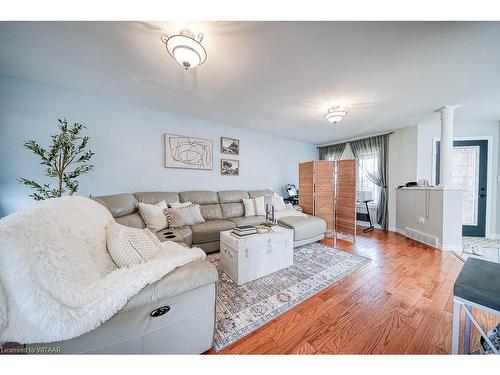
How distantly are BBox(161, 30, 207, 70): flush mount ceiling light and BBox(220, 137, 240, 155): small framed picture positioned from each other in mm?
2217

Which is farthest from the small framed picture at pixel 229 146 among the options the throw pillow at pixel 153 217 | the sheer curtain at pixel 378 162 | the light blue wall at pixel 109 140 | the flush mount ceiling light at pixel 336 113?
the sheer curtain at pixel 378 162

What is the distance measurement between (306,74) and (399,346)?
2.49m

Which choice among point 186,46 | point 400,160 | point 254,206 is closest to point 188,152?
point 254,206

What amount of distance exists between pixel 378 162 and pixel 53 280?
540 cm

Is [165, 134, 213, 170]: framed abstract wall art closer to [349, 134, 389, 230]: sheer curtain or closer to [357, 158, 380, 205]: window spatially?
[349, 134, 389, 230]: sheer curtain

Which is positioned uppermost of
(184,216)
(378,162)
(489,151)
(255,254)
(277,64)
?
(277,64)

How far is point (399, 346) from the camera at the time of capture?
1.15 metres

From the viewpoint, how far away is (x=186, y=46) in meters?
1.39

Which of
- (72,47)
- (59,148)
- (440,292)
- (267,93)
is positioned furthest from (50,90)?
(440,292)

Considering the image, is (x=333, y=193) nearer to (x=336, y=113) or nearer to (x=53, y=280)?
(x=336, y=113)

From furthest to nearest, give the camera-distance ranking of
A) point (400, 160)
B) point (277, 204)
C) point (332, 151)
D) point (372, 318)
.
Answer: point (332, 151) → point (400, 160) → point (277, 204) → point (372, 318)

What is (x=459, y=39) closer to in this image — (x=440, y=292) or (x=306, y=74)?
(x=306, y=74)

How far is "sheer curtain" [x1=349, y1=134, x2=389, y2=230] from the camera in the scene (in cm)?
410
